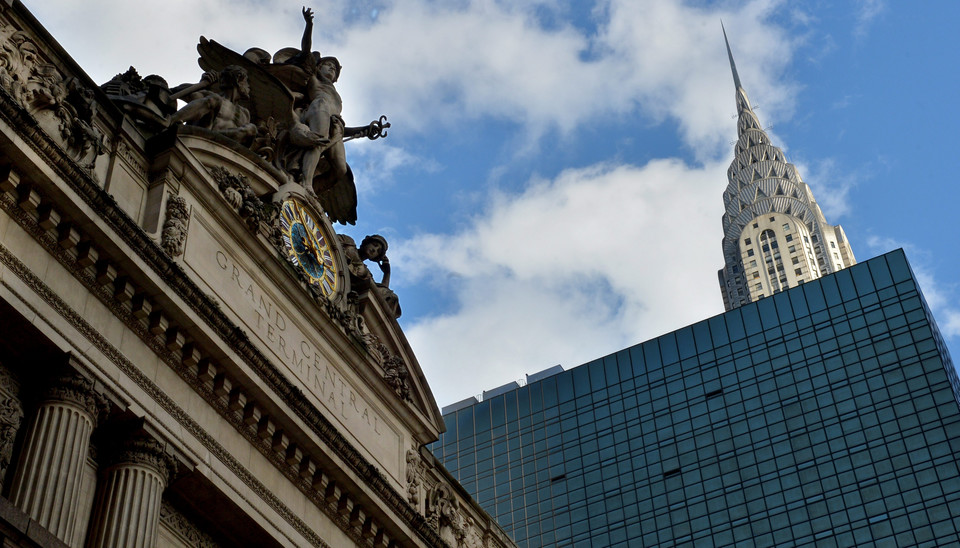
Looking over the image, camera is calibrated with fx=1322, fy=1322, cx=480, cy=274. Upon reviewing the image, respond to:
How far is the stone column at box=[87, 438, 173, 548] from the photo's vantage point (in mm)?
20547

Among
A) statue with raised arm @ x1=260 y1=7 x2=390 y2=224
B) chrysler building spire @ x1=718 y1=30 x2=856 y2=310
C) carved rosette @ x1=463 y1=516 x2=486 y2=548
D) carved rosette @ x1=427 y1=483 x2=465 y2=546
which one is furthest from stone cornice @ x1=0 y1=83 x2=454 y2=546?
chrysler building spire @ x1=718 y1=30 x2=856 y2=310

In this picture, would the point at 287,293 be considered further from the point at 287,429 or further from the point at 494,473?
the point at 494,473

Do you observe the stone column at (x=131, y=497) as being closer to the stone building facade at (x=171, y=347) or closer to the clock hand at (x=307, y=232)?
the stone building facade at (x=171, y=347)

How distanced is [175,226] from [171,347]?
2507 millimetres

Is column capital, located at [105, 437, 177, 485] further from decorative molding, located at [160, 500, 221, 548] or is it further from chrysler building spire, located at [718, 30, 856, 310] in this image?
chrysler building spire, located at [718, 30, 856, 310]

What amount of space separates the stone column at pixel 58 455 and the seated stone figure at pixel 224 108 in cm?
848

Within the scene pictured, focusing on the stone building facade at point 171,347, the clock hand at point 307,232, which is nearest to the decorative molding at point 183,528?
the stone building facade at point 171,347

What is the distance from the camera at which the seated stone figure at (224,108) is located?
2867 centimetres

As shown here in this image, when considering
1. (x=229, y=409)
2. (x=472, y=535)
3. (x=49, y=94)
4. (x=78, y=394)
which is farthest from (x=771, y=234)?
(x=78, y=394)

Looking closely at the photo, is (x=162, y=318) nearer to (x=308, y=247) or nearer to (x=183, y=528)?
(x=183, y=528)

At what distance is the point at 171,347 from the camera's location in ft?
76.6

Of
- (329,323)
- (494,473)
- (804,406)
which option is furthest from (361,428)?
(494,473)

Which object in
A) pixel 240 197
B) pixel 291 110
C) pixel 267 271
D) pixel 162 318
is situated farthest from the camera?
pixel 291 110

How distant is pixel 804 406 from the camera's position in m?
101
